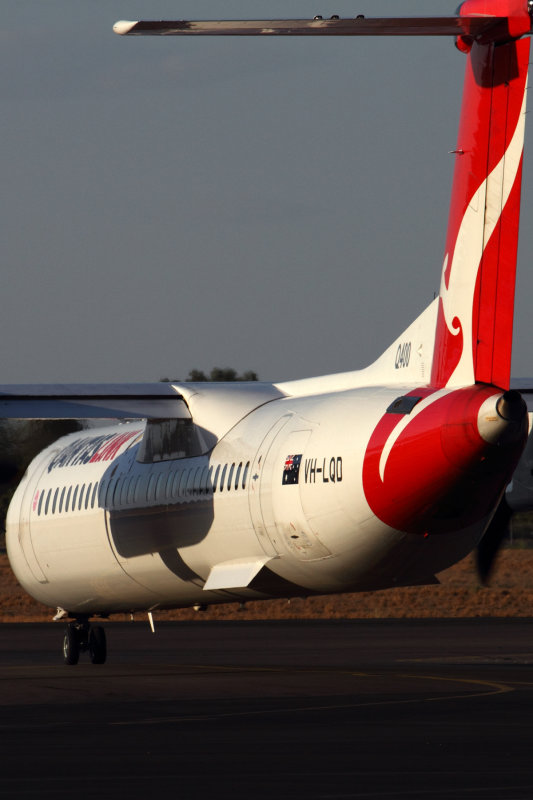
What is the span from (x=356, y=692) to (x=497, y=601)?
118 feet

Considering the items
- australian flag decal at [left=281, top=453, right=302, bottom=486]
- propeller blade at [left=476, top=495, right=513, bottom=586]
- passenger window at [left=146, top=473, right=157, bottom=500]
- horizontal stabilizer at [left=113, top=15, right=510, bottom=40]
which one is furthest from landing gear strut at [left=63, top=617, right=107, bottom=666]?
horizontal stabilizer at [left=113, top=15, right=510, bottom=40]

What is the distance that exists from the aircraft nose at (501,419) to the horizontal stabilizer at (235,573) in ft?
16.7

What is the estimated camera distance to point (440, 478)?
733 inches

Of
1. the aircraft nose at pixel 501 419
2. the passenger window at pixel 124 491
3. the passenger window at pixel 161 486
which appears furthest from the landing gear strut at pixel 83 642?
the aircraft nose at pixel 501 419

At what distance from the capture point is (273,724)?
52.8 ft

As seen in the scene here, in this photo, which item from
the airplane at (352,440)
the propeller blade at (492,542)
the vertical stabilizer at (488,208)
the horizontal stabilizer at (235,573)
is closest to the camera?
the airplane at (352,440)

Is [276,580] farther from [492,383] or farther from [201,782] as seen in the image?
[201,782]

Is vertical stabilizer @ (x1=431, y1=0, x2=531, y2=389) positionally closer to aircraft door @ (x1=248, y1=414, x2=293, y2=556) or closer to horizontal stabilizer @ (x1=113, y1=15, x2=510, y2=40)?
horizontal stabilizer @ (x1=113, y1=15, x2=510, y2=40)

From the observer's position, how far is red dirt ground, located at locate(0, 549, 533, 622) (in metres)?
51.2

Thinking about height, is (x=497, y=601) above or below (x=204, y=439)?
below

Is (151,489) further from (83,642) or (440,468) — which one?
(440,468)

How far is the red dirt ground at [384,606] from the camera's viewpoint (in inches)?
2014

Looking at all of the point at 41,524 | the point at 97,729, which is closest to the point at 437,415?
the point at 97,729

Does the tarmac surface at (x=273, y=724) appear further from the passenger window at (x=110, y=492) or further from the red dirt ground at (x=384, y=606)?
the red dirt ground at (x=384, y=606)
